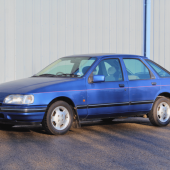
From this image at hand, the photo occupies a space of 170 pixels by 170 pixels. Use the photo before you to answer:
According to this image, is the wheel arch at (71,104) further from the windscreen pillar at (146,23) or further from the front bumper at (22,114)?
the windscreen pillar at (146,23)

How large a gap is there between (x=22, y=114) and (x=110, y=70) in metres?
2.13

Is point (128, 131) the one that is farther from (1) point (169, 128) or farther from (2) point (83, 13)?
(2) point (83, 13)

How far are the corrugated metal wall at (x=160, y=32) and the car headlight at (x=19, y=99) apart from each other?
8.25 meters

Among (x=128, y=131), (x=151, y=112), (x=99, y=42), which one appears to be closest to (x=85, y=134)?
(x=128, y=131)

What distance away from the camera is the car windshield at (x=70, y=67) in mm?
7548

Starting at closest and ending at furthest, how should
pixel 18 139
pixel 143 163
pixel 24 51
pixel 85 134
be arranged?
pixel 143 163 → pixel 18 139 → pixel 85 134 → pixel 24 51

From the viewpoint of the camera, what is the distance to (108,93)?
7.47m

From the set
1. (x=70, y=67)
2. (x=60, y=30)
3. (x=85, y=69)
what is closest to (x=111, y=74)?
(x=85, y=69)

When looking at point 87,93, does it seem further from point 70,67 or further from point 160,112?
point 160,112

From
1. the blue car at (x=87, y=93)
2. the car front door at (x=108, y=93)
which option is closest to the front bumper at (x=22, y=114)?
the blue car at (x=87, y=93)

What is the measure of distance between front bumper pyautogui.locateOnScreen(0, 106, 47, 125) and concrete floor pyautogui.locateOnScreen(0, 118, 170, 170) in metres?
0.31

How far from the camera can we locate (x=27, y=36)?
1155cm

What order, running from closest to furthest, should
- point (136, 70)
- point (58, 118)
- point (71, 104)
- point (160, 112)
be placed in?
point (58, 118) → point (71, 104) → point (136, 70) → point (160, 112)

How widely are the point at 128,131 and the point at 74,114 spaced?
3.88 feet
